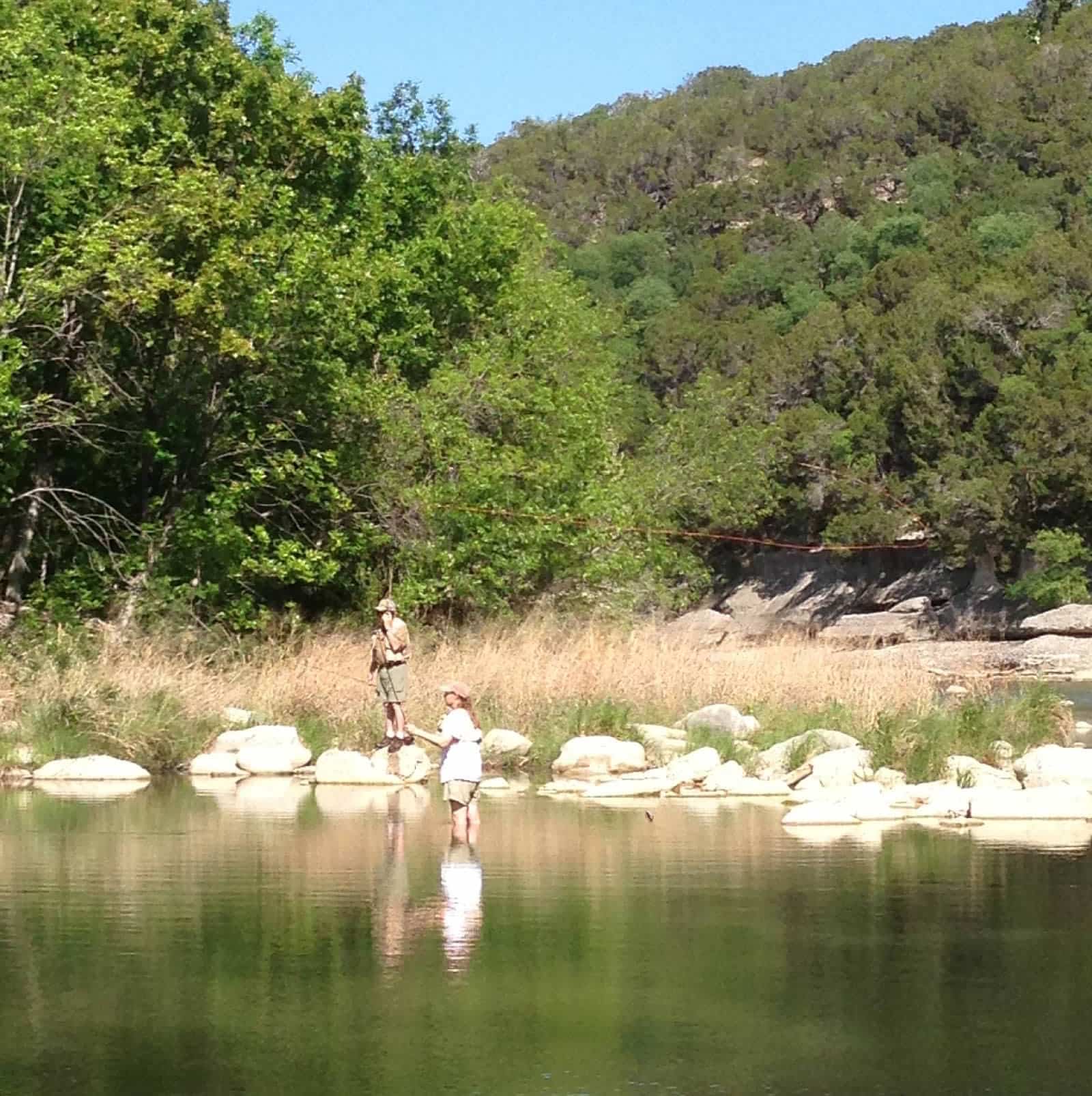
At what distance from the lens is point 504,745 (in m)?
21.6

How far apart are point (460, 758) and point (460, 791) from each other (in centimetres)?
27

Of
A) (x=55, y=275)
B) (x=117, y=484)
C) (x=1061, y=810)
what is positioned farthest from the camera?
(x=117, y=484)

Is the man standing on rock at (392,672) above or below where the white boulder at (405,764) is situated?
above

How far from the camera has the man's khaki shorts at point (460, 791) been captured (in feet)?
52.0

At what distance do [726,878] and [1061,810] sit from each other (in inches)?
199

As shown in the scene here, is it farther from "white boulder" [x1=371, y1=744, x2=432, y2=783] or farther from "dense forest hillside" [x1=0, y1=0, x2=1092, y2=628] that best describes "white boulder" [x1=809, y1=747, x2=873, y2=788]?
"dense forest hillside" [x1=0, y1=0, x2=1092, y2=628]

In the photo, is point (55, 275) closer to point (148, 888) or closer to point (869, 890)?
point (148, 888)

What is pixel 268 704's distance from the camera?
23172 millimetres

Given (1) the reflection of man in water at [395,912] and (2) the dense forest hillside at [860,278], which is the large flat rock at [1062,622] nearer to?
(2) the dense forest hillside at [860,278]

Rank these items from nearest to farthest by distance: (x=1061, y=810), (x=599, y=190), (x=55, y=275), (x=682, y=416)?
1. (x=1061, y=810)
2. (x=55, y=275)
3. (x=682, y=416)
4. (x=599, y=190)

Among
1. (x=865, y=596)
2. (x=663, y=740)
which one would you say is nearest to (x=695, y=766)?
(x=663, y=740)

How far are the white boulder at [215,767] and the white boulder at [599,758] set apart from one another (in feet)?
11.0

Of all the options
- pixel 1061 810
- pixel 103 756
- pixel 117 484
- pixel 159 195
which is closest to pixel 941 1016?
pixel 1061 810

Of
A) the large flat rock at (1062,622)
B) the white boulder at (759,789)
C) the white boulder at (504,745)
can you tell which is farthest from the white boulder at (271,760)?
the large flat rock at (1062,622)
